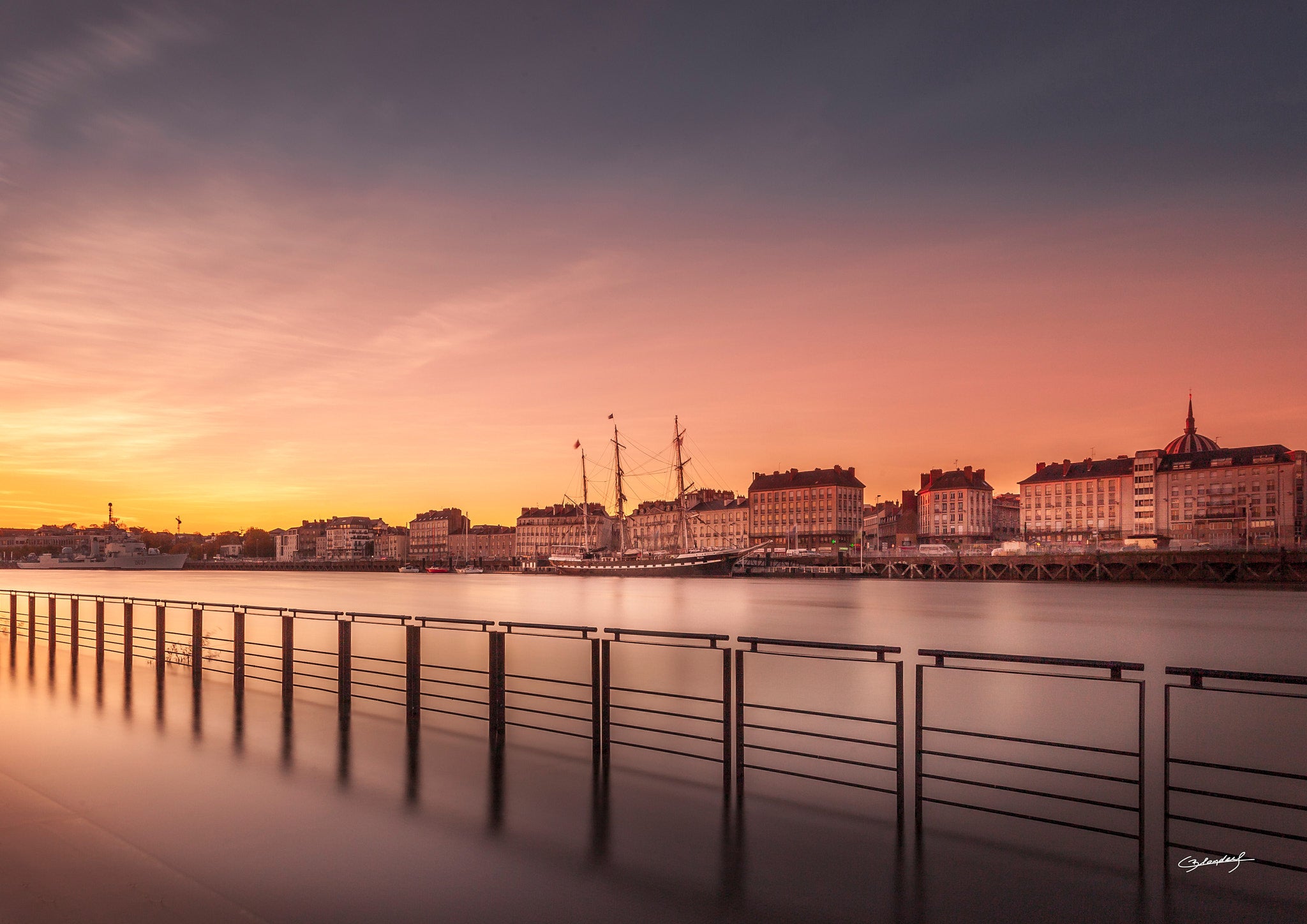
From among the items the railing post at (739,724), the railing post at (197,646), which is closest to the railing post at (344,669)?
the railing post at (197,646)

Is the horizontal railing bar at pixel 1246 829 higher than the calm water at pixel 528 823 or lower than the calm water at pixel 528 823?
higher

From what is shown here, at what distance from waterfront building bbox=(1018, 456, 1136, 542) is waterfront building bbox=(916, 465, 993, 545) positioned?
1084 centimetres

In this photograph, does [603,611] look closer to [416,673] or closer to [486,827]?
[416,673]

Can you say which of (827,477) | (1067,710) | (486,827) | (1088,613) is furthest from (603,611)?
(827,477)

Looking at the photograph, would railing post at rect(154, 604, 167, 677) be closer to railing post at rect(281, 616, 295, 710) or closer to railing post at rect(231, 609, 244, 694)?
railing post at rect(231, 609, 244, 694)

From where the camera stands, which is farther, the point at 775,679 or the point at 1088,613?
the point at 1088,613

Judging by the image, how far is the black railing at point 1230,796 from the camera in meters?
5.25

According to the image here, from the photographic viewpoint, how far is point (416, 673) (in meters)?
11.0

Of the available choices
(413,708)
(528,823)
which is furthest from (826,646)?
(413,708)

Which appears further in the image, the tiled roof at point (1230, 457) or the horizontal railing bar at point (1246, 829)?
the tiled roof at point (1230, 457)

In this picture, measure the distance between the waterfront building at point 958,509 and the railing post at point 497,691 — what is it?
6787 inches

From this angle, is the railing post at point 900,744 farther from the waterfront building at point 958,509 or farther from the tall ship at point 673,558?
the waterfront building at point 958,509

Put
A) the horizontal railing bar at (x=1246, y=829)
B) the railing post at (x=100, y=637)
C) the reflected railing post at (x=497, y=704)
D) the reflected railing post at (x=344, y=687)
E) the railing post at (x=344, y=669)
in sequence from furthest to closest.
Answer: the railing post at (x=100, y=637) → the railing post at (x=344, y=669) → the reflected railing post at (x=344, y=687) → the reflected railing post at (x=497, y=704) → the horizontal railing bar at (x=1246, y=829)

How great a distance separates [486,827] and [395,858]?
88 cm
